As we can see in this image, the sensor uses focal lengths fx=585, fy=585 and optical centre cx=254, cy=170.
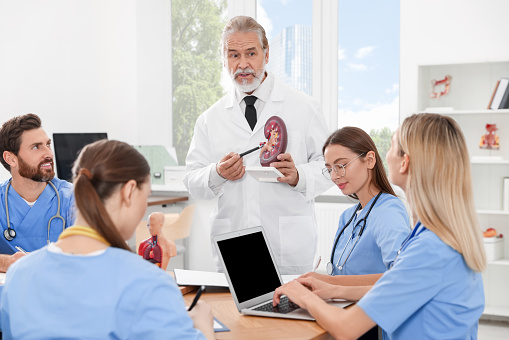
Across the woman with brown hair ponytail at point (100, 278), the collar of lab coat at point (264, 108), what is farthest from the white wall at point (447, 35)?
the woman with brown hair ponytail at point (100, 278)

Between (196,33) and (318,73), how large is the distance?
1348 mm

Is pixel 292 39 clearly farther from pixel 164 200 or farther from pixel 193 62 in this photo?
pixel 164 200

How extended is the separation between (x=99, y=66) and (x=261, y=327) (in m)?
4.45

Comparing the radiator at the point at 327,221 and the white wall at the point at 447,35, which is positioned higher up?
the white wall at the point at 447,35

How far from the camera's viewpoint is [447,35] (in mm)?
4332

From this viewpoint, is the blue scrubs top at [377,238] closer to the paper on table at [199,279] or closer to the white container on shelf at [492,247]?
the paper on table at [199,279]

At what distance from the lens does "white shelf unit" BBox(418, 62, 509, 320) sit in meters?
4.27

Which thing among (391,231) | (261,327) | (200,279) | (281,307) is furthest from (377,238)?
(200,279)

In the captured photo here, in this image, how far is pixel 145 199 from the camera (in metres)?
1.29

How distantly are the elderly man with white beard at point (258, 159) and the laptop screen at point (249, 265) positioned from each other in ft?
1.85

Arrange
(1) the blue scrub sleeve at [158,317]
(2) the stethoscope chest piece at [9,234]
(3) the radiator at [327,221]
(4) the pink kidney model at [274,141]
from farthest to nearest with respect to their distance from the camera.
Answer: (3) the radiator at [327,221] < (4) the pink kidney model at [274,141] < (2) the stethoscope chest piece at [9,234] < (1) the blue scrub sleeve at [158,317]

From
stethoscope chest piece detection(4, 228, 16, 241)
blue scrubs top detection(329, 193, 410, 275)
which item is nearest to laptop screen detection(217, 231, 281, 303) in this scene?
blue scrubs top detection(329, 193, 410, 275)

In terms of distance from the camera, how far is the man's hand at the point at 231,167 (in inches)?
91.9

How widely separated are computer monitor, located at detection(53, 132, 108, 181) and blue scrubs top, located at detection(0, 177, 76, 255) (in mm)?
2412
